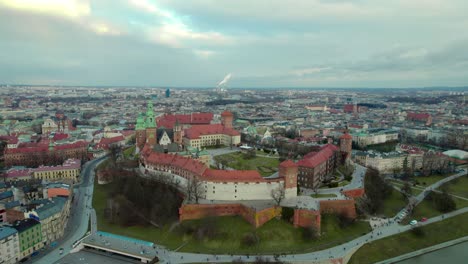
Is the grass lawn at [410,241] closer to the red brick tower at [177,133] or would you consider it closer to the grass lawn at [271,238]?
the grass lawn at [271,238]

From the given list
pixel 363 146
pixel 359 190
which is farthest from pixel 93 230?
pixel 363 146

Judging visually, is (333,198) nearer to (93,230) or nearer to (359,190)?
(359,190)

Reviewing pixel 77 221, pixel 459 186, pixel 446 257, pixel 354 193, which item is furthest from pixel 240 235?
pixel 459 186

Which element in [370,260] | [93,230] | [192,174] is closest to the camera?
[370,260]

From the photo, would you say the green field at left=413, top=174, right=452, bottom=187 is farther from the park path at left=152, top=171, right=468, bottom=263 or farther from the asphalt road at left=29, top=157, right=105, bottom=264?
the asphalt road at left=29, top=157, right=105, bottom=264

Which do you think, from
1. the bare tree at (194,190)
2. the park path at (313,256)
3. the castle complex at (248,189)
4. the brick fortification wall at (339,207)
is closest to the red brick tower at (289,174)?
the castle complex at (248,189)

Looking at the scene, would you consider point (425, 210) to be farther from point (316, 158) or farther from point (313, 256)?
point (313, 256)
